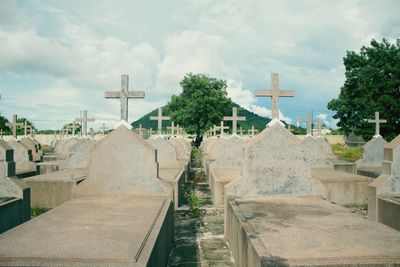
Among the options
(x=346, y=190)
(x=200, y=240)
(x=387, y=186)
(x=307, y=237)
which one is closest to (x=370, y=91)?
(x=346, y=190)

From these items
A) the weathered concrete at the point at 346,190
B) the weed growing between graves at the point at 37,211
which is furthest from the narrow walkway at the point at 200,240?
the weed growing between graves at the point at 37,211

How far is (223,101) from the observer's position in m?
52.4

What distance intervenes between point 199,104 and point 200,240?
1718 inches

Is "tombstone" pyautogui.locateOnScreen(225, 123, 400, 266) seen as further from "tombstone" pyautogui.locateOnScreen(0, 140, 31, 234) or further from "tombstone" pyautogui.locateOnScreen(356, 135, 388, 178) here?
"tombstone" pyautogui.locateOnScreen(356, 135, 388, 178)

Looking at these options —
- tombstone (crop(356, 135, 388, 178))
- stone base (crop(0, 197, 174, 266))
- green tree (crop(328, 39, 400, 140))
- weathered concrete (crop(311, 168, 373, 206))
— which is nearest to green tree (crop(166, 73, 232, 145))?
green tree (crop(328, 39, 400, 140))

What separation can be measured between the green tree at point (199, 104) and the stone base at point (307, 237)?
142ft

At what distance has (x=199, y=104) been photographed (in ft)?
169

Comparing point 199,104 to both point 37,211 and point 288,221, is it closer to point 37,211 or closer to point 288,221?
point 37,211

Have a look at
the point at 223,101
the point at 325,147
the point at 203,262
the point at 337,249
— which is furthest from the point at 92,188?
the point at 223,101

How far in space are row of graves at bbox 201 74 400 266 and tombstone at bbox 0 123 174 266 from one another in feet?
4.83

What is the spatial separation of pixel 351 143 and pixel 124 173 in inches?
1823

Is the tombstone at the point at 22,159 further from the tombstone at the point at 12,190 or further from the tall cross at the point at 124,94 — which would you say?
the tall cross at the point at 124,94

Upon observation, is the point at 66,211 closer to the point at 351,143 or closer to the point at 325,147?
the point at 325,147

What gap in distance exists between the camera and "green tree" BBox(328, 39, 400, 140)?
28859mm
